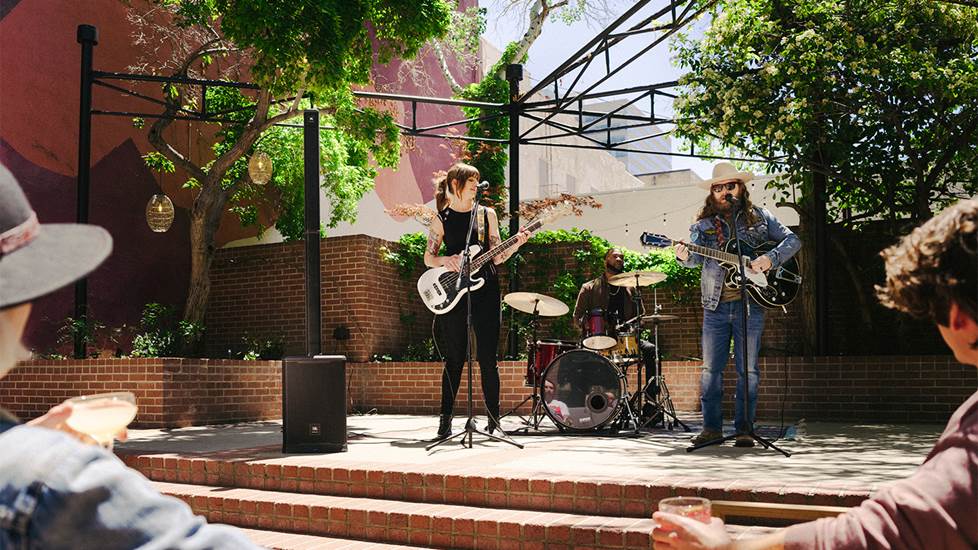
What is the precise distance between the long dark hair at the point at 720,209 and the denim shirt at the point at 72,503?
5519 mm

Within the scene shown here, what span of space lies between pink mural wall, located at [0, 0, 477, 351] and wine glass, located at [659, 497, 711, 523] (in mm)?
10230

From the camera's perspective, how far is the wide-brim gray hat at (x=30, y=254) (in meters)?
0.95

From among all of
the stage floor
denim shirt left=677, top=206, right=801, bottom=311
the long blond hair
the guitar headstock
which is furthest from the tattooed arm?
denim shirt left=677, top=206, right=801, bottom=311

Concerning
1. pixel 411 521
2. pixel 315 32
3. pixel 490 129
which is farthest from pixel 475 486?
pixel 490 129

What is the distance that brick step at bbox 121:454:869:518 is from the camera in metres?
4.18

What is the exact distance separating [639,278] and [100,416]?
672cm

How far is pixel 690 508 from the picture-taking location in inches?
64.5

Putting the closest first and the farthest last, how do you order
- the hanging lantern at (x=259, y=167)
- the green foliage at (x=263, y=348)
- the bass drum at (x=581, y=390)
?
the bass drum at (x=581, y=390), the hanging lantern at (x=259, y=167), the green foliage at (x=263, y=348)

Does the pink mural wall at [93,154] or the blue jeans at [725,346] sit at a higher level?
the pink mural wall at [93,154]

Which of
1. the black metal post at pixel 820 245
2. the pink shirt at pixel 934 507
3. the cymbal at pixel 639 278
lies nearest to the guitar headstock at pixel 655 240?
the cymbal at pixel 639 278

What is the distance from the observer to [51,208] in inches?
442

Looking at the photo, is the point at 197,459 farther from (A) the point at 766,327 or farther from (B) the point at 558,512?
(A) the point at 766,327

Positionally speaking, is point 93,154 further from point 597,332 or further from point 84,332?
point 597,332

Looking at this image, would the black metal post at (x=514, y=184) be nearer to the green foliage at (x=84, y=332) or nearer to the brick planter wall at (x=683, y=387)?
the brick planter wall at (x=683, y=387)
